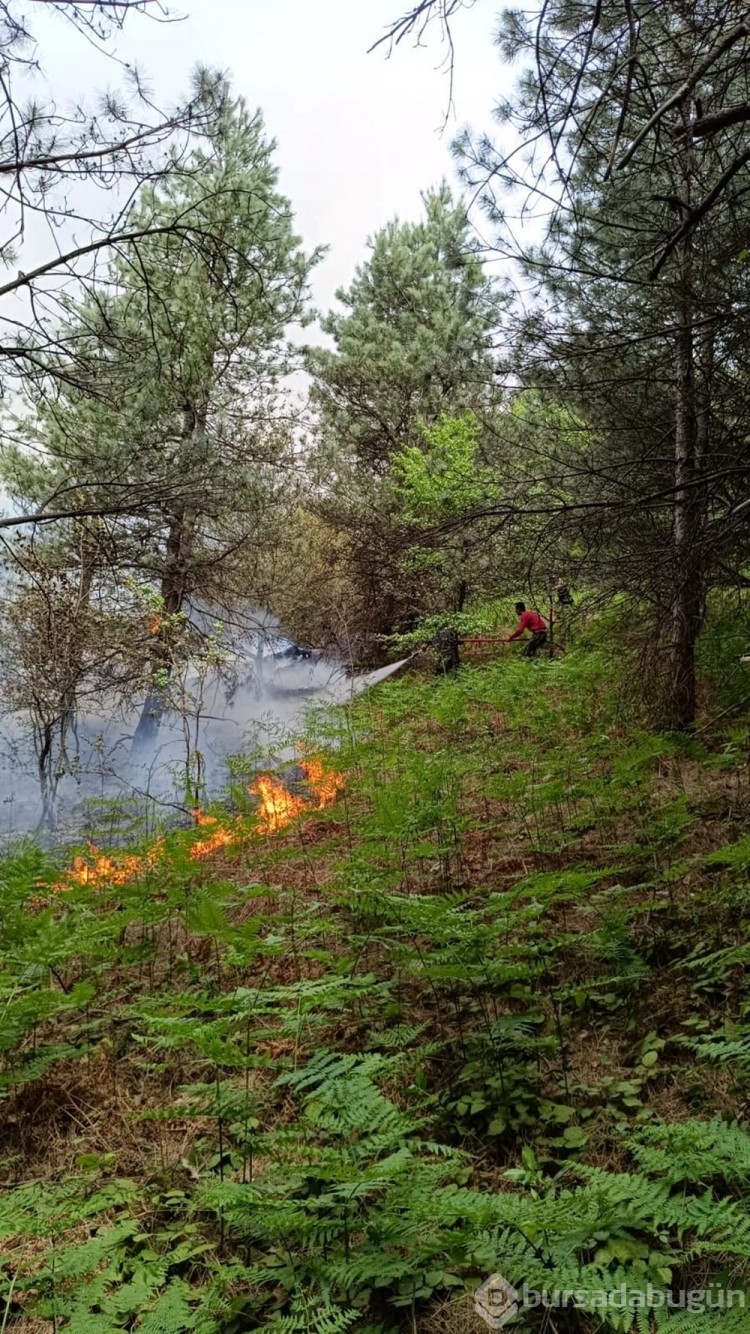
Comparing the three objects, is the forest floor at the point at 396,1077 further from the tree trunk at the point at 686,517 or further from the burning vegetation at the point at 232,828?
the tree trunk at the point at 686,517

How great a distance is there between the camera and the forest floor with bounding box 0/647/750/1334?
163 cm

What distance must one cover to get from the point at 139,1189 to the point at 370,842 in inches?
98.1

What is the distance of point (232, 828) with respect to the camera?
16.7ft

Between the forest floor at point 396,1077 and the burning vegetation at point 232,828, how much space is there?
55 millimetres

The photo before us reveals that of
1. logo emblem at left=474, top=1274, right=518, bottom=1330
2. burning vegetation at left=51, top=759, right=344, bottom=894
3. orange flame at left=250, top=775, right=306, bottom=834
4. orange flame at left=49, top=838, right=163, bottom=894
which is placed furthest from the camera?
orange flame at left=250, top=775, right=306, bottom=834

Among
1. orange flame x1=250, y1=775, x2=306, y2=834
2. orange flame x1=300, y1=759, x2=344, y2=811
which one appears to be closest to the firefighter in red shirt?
orange flame x1=300, y1=759, x2=344, y2=811

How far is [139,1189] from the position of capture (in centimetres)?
227

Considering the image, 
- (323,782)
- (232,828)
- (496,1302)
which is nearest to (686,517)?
(323,782)

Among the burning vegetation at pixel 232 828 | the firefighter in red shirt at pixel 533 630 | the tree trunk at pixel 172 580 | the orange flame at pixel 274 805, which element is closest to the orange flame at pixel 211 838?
the burning vegetation at pixel 232 828

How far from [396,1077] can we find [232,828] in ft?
8.87

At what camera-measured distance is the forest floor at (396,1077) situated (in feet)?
5.36

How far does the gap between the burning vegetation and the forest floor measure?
0.05 metres

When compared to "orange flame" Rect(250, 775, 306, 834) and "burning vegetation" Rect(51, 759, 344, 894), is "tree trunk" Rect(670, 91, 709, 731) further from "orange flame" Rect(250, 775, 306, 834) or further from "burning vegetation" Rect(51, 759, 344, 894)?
"orange flame" Rect(250, 775, 306, 834)

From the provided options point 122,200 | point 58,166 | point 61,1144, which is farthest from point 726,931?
point 58,166
